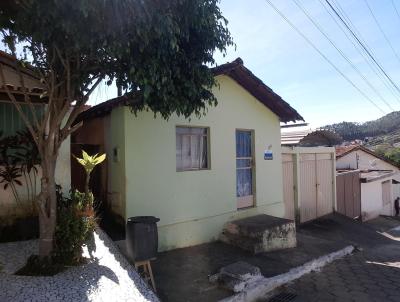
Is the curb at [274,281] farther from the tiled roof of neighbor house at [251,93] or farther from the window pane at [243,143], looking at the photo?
the tiled roof of neighbor house at [251,93]

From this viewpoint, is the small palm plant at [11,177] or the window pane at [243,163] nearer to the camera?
the small palm plant at [11,177]

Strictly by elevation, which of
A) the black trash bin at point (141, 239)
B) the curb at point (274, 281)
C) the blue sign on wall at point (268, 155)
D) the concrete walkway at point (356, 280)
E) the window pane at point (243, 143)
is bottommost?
the concrete walkway at point (356, 280)

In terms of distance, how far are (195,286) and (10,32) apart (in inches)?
185

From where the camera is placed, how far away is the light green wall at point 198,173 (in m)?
6.85

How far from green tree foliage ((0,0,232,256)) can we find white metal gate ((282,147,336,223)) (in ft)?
22.2

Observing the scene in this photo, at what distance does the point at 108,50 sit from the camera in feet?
13.3

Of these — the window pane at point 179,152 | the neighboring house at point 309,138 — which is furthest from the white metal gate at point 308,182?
the window pane at point 179,152

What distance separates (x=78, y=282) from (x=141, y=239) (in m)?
1.11

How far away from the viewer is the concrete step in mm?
7590

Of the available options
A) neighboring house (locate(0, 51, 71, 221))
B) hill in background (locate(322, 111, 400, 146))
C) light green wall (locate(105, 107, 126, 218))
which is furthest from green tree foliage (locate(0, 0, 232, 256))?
hill in background (locate(322, 111, 400, 146))

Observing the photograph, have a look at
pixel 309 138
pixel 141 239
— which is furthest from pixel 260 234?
pixel 309 138

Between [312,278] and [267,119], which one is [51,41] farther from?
[267,119]

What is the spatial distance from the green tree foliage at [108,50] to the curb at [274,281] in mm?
3041

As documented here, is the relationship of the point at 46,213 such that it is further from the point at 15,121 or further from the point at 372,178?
the point at 372,178
